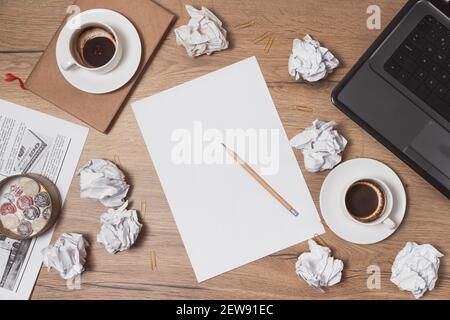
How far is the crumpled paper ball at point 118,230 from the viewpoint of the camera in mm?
774

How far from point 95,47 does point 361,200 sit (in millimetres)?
500

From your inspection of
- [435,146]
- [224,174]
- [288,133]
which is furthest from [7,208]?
[435,146]

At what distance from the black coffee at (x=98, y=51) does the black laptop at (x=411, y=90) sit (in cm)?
37

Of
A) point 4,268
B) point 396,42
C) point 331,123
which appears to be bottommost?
point 4,268

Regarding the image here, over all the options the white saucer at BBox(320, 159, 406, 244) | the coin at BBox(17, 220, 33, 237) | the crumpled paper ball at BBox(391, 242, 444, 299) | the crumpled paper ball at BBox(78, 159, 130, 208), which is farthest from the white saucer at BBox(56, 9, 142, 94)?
the crumpled paper ball at BBox(391, 242, 444, 299)

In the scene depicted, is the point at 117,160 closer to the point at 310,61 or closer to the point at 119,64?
the point at 119,64

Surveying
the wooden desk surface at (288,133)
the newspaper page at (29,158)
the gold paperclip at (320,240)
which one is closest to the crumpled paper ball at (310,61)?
the wooden desk surface at (288,133)

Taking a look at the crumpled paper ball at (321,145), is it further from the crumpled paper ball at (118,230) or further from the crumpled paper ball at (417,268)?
the crumpled paper ball at (118,230)

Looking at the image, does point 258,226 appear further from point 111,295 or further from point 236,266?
point 111,295

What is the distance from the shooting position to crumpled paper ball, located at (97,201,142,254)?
2.54 feet

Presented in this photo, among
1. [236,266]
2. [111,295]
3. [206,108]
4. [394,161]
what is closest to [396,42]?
[394,161]

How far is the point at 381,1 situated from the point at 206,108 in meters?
0.34

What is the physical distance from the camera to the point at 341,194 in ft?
2.52

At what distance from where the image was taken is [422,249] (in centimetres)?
76
